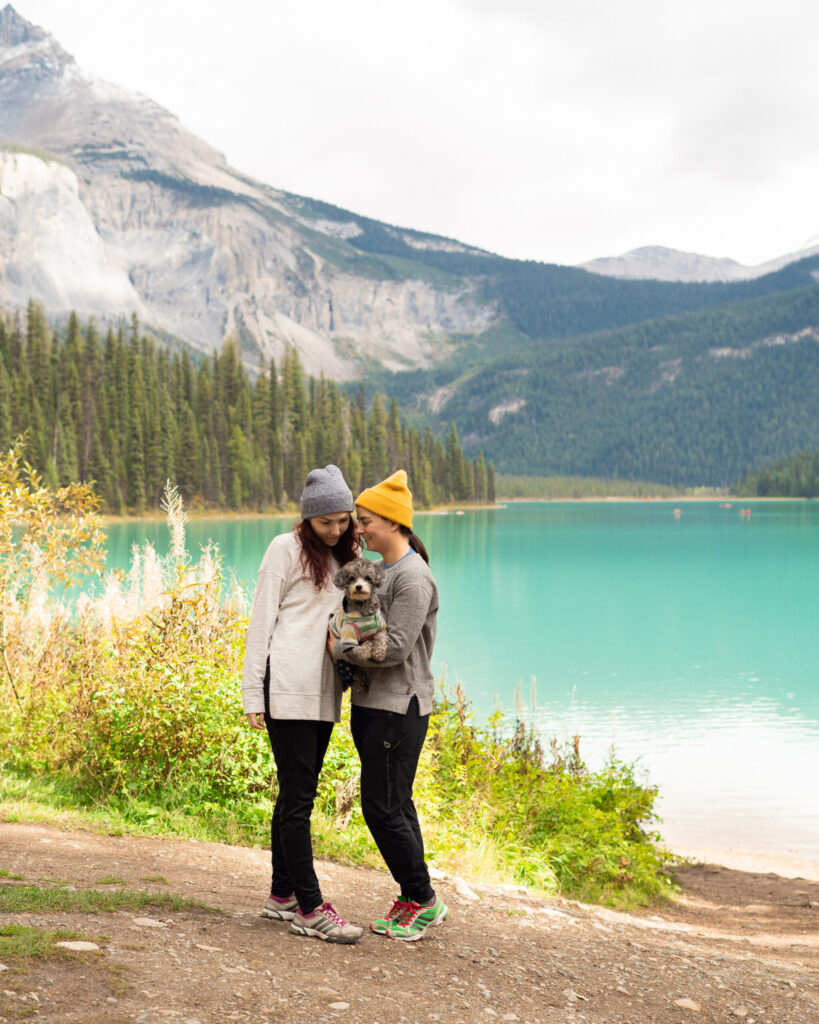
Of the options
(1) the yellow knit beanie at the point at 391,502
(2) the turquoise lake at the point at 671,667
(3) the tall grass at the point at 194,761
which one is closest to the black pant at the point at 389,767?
(1) the yellow knit beanie at the point at 391,502

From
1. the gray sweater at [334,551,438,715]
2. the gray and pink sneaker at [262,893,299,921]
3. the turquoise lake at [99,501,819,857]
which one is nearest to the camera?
the gray sweater at [334,551,438,715]

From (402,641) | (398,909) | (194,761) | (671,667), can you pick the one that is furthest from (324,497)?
(671,667)

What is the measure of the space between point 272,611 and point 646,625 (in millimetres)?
28998

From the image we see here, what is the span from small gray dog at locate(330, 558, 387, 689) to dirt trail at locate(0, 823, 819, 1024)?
146cm

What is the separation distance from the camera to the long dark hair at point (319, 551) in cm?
486

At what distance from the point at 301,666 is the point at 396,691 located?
1.60 ft

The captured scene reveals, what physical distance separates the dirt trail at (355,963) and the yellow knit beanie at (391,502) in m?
2.15

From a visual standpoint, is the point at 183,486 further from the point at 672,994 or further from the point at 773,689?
the point at 672,994

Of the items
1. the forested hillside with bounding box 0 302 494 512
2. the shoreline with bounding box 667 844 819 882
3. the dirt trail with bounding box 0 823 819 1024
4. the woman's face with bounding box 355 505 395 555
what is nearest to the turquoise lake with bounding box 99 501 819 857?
the shoreline with bounding box 667 844 819 882

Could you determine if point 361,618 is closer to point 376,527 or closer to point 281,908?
point 376,527

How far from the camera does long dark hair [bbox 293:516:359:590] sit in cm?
486

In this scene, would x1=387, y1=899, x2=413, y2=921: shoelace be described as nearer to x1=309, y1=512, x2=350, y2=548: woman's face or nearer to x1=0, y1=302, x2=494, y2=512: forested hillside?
x1=309, y1=512, x2=350, y2=548: woman's face

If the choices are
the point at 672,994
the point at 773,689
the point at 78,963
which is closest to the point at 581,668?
the point at 773,689

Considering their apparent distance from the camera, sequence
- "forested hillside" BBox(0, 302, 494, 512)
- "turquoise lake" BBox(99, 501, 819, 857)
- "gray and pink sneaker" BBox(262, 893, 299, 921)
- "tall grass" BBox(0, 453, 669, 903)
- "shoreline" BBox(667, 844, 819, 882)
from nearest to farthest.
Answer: "gray and pink sneaker" BBox(262, 893, 299, 921) < "tall grass" BBox(0, 453, 669, 903) < "shoreline" BBox(667, 844, 819, 882) < "turquoise lake" BBox(99, 501, 819, 857) < "forested hillside" BBox(0, 302, 494, 512)
